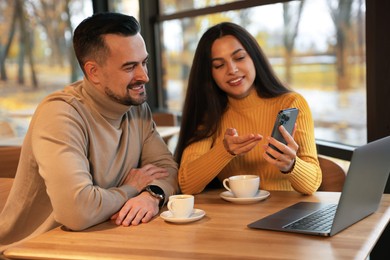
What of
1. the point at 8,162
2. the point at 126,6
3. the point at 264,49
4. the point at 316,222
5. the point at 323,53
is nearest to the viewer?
the point at 316,222

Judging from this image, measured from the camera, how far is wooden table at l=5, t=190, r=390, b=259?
1.53 meters

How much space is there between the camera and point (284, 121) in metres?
1.97

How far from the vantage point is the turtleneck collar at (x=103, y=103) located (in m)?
2.19

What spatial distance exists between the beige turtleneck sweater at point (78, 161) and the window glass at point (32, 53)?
282 centimetres

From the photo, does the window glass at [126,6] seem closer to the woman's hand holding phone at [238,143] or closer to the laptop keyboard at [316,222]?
the woman's hand holding phone at [238,143]

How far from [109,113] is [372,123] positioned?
4.05 ft

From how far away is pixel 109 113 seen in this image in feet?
7.30

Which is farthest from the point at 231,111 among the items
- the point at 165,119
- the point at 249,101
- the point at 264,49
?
the point at 165,119

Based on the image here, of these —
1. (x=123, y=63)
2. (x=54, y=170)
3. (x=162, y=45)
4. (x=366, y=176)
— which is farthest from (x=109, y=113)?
(x=162, y=45)

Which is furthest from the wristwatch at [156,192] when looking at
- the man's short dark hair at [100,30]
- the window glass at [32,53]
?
the window glass at [32,53]

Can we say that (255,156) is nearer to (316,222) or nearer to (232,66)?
(232,66)

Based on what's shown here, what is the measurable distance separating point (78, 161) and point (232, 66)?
80 centimetres

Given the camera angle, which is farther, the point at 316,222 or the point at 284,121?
the point at 284,121

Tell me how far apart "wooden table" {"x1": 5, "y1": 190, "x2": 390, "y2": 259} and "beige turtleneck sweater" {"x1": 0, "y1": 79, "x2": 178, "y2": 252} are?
0.31 feet
